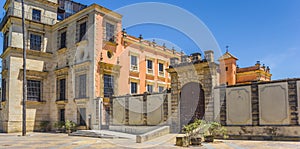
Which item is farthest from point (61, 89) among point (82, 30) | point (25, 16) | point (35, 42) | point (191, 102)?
point (191, 102)

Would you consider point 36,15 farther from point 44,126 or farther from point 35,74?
point 44,126

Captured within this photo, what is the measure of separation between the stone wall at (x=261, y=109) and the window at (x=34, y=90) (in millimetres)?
17351

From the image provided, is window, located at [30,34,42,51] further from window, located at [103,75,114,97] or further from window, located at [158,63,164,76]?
window, located at [158,63,164,76]

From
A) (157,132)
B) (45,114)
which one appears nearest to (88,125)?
(45,114)

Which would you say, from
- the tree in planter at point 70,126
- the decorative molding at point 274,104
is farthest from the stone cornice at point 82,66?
the decorative molding at point 274,104

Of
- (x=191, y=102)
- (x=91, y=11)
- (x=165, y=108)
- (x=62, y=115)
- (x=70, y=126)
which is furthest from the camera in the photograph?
(x=62, y=115)

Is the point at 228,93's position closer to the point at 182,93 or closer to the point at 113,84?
the point at 182,93

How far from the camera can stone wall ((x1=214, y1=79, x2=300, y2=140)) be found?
13.2 metres

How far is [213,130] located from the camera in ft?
46.9

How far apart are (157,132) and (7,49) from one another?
54.5ft

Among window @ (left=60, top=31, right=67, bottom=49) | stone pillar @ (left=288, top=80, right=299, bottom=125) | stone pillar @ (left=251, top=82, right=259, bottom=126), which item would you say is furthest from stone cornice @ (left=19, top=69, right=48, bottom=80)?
stone pillar @ (left=288, top=80, right=299, bottom=125)

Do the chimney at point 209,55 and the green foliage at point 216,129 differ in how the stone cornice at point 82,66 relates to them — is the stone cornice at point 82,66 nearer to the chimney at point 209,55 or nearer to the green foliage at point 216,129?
the chimney at point 209,55

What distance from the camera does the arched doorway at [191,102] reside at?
55.6 ft

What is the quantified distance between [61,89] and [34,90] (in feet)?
7.92
